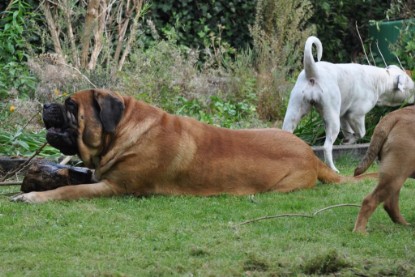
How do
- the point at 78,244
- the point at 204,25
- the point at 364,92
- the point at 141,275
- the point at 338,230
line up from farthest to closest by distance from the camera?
the point at 204,25
the point at 364,92
the point at 338,230
the point at 78,244
the point at 141,275

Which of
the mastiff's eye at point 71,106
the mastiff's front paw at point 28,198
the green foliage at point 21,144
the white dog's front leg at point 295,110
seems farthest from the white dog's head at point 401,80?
the mastiff's front paw at point 28,198

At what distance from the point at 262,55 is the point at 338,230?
8275 mm

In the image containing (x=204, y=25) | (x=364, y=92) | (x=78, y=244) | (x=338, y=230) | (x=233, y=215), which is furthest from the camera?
(x=204, y=25)

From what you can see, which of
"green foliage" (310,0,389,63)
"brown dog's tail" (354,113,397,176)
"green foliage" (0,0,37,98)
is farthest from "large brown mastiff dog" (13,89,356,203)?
"green foliage" (310,0,389,63)

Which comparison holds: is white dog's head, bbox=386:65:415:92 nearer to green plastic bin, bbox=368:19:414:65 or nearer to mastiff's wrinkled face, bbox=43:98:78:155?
green plastic bin, bbox=368:19:414:65

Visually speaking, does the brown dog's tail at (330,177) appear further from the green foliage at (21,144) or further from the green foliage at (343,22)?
the green foliage at (343,22)

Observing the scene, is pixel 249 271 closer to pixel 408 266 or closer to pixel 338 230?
pixel 408 266

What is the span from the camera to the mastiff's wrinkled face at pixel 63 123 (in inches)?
304

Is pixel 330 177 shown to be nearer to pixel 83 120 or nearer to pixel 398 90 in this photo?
pixel 398 90

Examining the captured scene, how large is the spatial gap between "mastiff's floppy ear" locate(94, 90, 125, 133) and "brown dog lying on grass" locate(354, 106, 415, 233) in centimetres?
229

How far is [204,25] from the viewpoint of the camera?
1725cm

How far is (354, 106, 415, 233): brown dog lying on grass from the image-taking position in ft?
21.0

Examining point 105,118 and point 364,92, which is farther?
point 364,92

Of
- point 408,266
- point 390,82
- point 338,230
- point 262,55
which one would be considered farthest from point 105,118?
point 262,55
